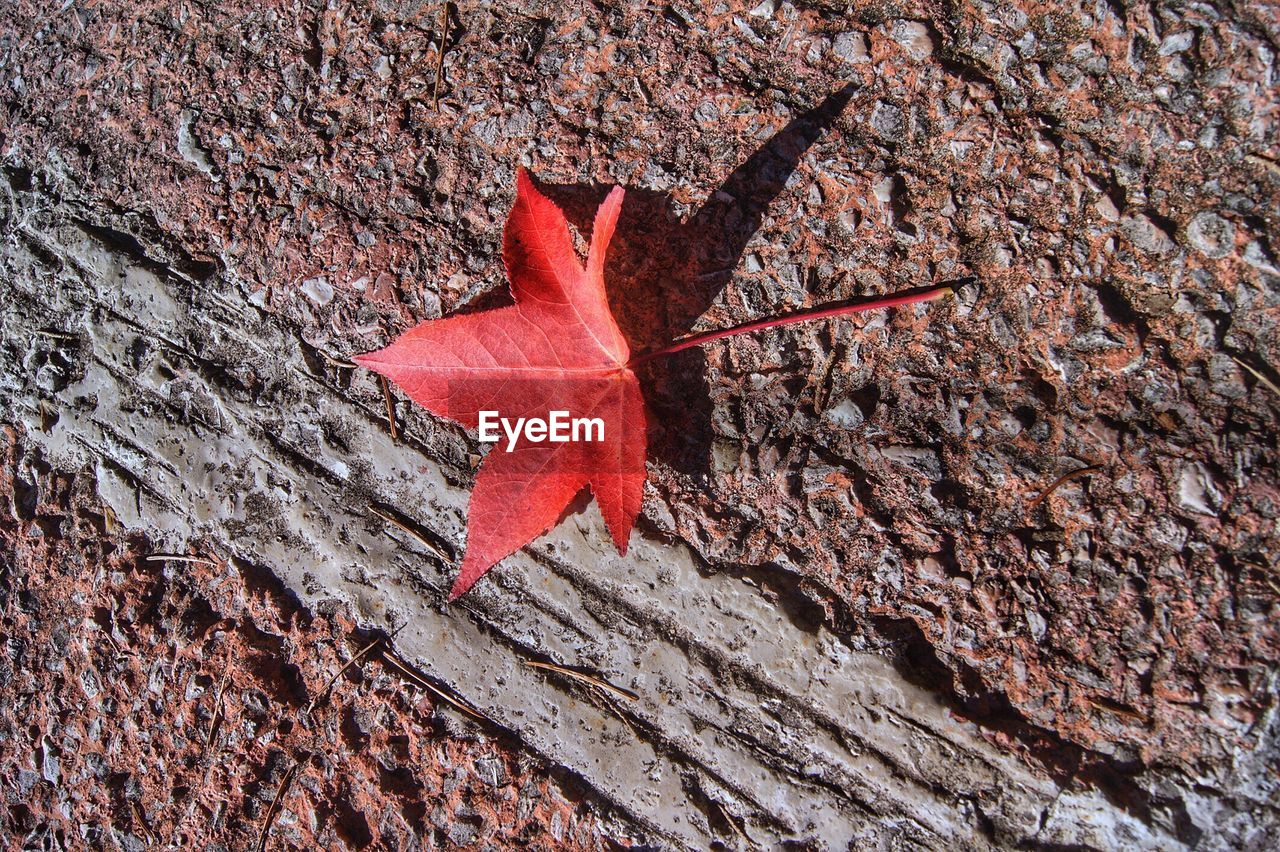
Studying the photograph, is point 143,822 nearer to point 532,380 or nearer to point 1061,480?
point 532,380

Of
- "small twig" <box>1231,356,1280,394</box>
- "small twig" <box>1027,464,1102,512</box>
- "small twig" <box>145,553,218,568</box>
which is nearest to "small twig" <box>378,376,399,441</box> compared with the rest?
"small twig" <box>145,553,218,568</box>

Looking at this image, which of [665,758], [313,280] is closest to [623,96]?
[313,280]

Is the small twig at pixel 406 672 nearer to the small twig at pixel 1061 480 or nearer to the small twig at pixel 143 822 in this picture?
the small twig at pixel 143 822

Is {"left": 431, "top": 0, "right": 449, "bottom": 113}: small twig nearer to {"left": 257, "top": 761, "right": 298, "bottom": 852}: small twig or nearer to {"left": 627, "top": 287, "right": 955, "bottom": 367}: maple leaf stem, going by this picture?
{"left": 627, "top": 287, "right": 955, "bottom": 367}: maple leaf stem

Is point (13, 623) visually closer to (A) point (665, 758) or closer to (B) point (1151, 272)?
(A) point (665, 758)

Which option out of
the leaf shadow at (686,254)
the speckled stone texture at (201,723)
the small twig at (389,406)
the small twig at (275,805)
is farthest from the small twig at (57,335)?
the leaf shadow at (686,254)

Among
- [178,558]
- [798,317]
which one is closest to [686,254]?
[798,317]
